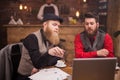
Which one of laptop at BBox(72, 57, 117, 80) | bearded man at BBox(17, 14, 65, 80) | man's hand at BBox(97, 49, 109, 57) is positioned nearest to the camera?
laptop at BBox(72, 57, 117, 80)

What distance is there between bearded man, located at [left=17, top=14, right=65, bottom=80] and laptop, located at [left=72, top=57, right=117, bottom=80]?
0.62 m

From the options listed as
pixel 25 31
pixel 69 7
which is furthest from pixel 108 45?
pixel 69 7

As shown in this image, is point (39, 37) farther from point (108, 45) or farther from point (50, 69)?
point (108, 45)

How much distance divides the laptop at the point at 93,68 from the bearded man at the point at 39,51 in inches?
24.5

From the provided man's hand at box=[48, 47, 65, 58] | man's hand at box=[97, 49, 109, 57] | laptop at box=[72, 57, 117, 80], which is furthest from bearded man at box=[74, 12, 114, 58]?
laptop at box=[72, 57, 117, 80]

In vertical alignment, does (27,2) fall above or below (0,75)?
above

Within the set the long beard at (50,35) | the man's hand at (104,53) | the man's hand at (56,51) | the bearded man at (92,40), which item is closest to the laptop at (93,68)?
the man's hand at (56,51)

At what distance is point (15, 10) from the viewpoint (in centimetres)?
735

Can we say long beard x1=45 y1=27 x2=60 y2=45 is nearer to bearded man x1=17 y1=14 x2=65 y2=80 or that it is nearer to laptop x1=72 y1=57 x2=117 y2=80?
bearded man x1=17 y1=14 x2=65 y2=80

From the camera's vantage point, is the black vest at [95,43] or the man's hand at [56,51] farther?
the black vest at [95,43]

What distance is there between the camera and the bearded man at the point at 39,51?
7.08ft

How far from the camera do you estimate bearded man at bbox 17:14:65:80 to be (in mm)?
2158

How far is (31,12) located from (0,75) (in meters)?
5.53

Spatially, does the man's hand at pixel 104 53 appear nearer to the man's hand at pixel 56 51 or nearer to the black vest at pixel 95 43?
the black vest at pixel 95 43
